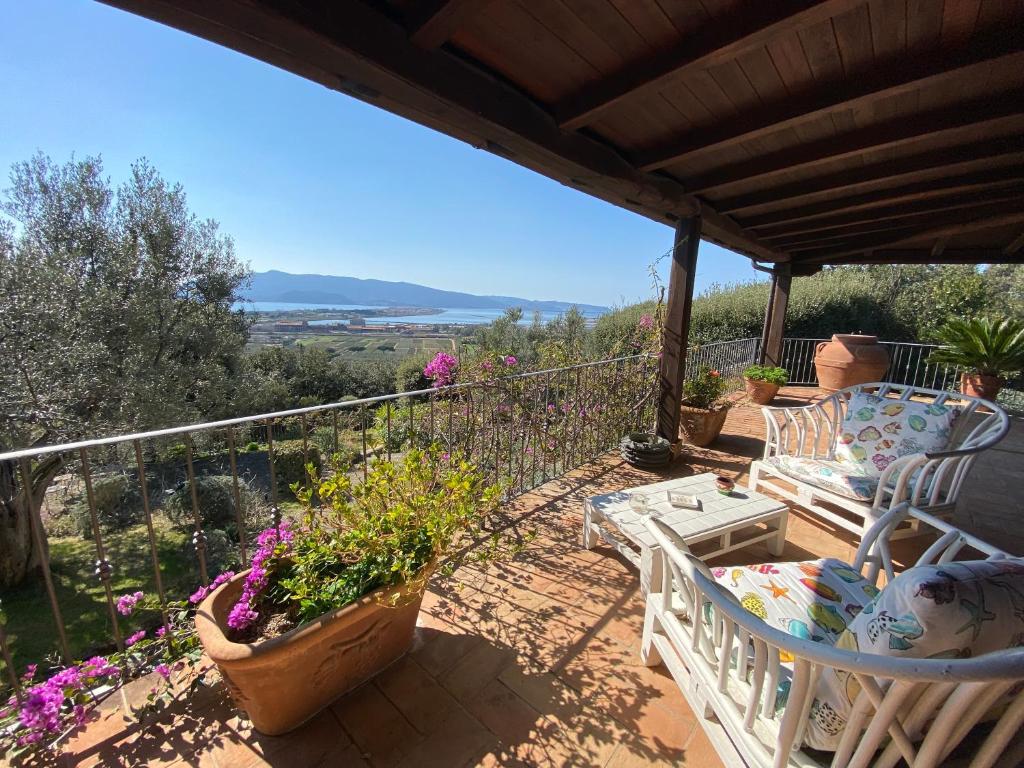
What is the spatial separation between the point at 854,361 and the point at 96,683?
7.64 meters

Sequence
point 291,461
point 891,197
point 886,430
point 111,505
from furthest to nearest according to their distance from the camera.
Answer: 1. point 291,461
2. point 111,505
3. point 891,197
4. point 886,430

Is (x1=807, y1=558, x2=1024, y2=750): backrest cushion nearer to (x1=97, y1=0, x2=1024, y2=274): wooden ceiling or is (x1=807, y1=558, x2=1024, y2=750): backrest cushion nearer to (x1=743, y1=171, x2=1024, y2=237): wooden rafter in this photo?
(x1=97, y1=0, x2=1024, y2=274): wooden ceiling

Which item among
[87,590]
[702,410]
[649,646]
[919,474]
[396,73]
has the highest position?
[396,73]

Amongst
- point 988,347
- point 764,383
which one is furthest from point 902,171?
point 988,347

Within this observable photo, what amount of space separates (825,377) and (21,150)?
36.4 feet

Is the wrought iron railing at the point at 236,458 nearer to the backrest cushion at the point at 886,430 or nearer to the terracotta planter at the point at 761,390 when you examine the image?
the backrest cushion at the point at 886,430

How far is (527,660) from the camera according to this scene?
1650 mm

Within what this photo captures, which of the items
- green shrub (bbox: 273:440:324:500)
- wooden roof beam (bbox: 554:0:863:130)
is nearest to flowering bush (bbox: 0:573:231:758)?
wooden roof beam (bbox: 554:0:863:130)

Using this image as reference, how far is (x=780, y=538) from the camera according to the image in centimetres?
228

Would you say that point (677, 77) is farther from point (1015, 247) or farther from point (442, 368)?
point (1015, 247)

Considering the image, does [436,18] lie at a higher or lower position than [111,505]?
higher

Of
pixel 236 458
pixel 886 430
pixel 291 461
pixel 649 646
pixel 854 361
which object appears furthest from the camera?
pixel 291 461

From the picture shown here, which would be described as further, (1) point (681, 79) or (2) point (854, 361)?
(2) point (854, 361)

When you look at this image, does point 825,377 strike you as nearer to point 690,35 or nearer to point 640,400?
point 640,400
